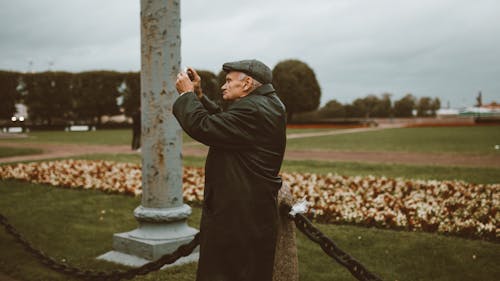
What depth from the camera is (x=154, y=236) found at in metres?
4.66

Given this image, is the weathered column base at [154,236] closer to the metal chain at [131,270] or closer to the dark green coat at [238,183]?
the metal chain at [131,270]

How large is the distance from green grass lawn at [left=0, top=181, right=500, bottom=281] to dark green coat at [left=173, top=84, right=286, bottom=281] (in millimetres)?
2064

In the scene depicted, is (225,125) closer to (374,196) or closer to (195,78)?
(195,78)

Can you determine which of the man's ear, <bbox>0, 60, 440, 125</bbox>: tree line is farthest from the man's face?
<bbox>0, 60, 440, 125</bbox>: tree line

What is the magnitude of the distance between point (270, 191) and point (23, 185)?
883 cm

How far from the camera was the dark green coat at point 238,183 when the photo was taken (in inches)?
95.3

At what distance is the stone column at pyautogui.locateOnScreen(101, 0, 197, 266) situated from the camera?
14.7 ft

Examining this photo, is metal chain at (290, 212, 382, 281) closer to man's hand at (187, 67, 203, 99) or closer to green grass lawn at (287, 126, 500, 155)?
man's hand at (187, 67, 203, 99)

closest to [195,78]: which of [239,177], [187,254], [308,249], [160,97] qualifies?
[239,177]

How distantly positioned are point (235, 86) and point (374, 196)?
5840 millimetres

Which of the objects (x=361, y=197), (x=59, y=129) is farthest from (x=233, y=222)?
(x=59, y=129)

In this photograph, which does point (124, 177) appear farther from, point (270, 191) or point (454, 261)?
point (270, 191)

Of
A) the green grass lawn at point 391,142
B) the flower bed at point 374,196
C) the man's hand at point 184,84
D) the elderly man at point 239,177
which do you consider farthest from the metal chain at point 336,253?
the green grass lawn at point 391,142

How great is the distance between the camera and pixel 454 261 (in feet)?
16.1
